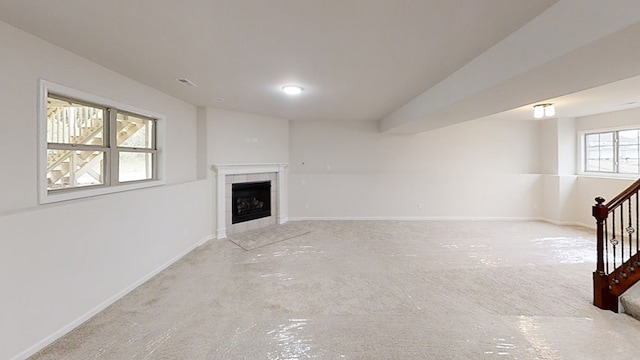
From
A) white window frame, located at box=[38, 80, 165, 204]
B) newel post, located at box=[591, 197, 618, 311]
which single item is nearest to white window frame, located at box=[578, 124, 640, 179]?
newel post, located at box=[591, 197, 618, 311]

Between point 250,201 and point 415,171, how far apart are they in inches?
158

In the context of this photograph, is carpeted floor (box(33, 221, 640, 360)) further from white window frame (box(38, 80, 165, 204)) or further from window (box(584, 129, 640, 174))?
window (box(584, 129, 640, 174))

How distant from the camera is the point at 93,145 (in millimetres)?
2889

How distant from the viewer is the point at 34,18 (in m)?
1.92

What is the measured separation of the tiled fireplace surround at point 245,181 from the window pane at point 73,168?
6.86ft

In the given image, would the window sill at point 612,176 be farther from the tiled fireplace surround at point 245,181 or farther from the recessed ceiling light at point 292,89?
the tiled fireplace surround at point 245,181

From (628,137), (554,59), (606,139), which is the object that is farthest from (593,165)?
(554,59)

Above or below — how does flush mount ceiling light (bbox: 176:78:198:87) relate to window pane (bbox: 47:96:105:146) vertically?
above

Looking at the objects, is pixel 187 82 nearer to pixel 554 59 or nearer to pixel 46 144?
pixel 46 144

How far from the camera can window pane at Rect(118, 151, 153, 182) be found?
3429mm

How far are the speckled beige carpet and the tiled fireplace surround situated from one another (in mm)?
184

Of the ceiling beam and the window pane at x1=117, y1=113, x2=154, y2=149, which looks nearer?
the ceiling beam

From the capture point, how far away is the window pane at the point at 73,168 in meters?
2.52

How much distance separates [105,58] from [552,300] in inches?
196
